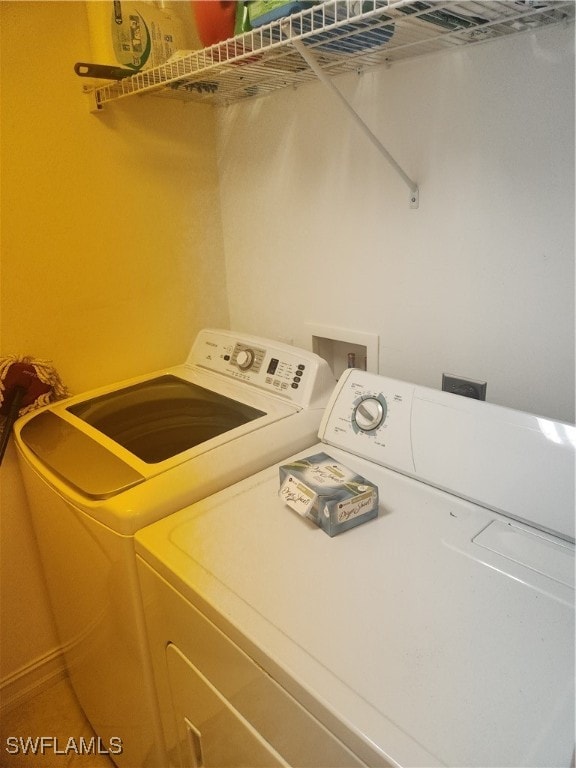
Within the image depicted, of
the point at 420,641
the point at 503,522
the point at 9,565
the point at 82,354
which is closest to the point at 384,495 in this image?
the point at 503,522

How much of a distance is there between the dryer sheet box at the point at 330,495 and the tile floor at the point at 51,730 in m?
1.15

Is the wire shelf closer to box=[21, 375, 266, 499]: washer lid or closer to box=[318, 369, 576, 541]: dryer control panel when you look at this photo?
box=[318, 369, 576, 541]: dryer control panel

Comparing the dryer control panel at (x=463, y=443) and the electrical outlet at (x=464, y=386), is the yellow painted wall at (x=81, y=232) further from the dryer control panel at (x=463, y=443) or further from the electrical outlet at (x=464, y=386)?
the electrical outlet at (x=464, y=386)

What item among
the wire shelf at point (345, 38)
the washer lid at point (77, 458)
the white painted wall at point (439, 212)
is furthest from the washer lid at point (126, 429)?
the wire shelf at point (345, 38)

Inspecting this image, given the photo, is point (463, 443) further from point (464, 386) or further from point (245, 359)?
point (245, 359)

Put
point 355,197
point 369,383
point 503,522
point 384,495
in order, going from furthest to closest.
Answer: point 355,197 → point 369,383 → point 384,495 → point 503,522

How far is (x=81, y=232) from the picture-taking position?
61.3 inches

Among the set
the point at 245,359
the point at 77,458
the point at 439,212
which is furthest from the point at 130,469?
the point at 439,212

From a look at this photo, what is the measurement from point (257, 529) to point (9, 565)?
40.4 inches

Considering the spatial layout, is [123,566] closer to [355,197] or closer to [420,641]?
[420,641]

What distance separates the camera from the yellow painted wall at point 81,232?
1405 millimetres

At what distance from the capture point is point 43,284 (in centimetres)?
151

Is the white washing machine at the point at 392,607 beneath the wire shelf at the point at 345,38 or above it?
beneath

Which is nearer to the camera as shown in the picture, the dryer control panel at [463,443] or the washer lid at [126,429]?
the dryer control panel at [463,443]
